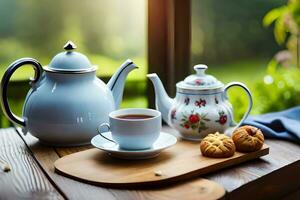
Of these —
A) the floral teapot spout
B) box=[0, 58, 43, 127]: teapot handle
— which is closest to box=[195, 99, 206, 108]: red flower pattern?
the floral teapot spout

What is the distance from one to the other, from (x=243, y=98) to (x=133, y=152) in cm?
94

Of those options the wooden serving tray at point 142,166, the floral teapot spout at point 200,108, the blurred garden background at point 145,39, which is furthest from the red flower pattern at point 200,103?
the blurred garden background at point 145,39

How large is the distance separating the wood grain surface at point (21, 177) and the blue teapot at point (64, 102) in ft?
0.23

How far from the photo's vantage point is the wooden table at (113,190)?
0.99 m

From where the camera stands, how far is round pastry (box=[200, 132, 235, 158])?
1.15 m

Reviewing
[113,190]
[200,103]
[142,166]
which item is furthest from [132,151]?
[200,103]

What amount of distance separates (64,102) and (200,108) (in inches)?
13.1

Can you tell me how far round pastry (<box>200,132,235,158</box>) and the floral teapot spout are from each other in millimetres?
102

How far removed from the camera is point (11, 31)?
1781 millimetres

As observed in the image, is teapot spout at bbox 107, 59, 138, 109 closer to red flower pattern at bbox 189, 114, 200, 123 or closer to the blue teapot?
the blue teapot

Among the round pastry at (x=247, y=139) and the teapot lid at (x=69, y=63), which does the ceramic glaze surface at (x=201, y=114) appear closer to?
the round pastry at (x=247, y=139)

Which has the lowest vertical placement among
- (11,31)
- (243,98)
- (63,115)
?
(243,98)

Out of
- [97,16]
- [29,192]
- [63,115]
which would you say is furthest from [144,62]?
[29,192]

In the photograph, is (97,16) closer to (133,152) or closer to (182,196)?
(133,152)
